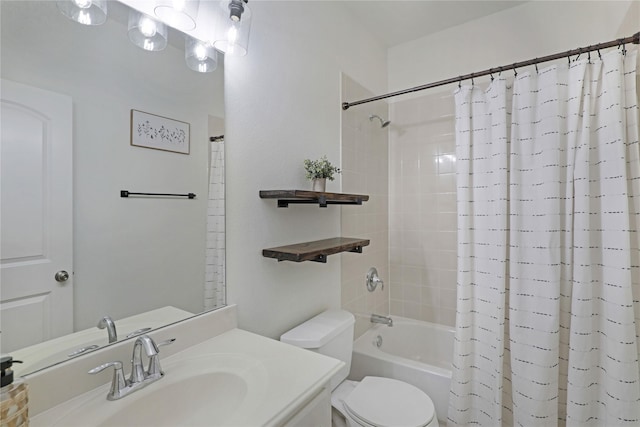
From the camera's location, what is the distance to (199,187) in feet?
3.82

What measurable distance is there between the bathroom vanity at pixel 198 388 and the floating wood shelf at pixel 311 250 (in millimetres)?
350

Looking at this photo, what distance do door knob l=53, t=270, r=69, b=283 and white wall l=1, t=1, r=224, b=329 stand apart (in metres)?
0.02

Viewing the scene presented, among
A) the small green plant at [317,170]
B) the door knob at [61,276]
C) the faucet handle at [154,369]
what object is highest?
the small green plant at [317,170]

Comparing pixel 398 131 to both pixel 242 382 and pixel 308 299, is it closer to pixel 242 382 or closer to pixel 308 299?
pixel 308 299

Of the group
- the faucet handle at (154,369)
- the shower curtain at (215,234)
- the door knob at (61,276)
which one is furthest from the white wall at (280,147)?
the door knob at (61,276)

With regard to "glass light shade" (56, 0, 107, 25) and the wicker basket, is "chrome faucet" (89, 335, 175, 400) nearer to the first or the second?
the wicker basket

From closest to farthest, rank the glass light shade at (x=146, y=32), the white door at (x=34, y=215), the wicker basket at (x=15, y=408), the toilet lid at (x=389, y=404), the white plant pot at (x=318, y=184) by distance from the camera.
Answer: the wicker basket at (x=15, y=408), the white door at (x=34, y=215), the glass light shade at (x=146, y=32), the toilet lid at (x=389, y=404), the white plant pot at (x=318, y=184)

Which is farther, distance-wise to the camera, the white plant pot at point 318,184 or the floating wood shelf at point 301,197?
the white plant pot at point 318,184

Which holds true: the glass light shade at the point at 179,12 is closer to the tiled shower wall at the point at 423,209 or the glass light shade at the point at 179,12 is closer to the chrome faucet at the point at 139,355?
the chrome faucet at the point at 139,355

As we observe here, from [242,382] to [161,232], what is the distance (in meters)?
0.57

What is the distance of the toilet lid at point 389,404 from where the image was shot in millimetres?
1272

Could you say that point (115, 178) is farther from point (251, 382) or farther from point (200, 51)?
point (251, 382)

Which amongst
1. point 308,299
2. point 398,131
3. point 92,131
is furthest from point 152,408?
point 398,131

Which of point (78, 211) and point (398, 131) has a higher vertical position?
point (398, 131)
